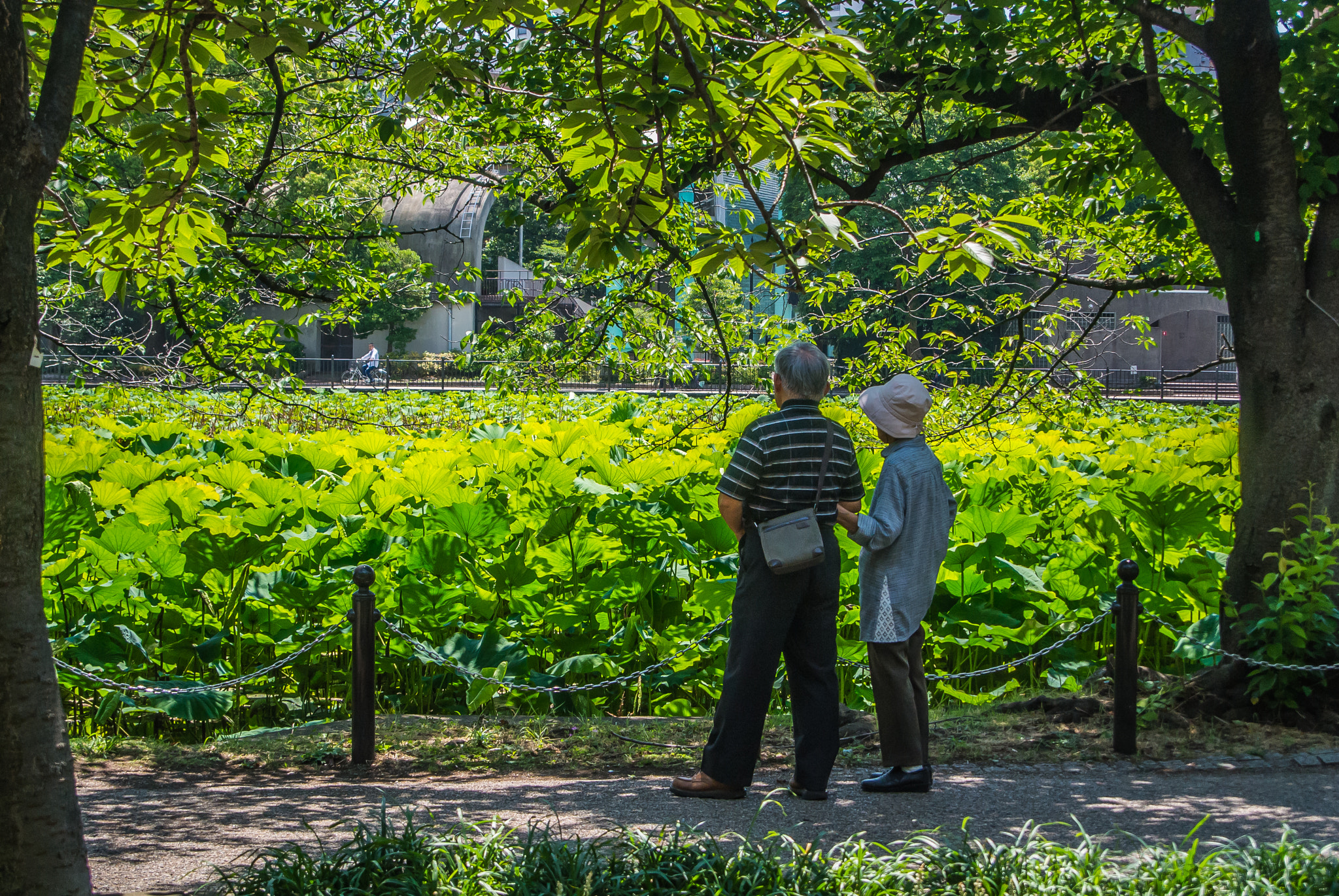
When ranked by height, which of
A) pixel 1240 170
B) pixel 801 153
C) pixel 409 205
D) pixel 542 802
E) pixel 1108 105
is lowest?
pixel 542 802

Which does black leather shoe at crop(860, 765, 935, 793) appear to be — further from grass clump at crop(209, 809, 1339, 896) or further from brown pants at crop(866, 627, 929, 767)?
grass clump at crop(209, 809, 1339, 896)

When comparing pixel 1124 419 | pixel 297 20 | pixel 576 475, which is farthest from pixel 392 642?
pixel 1124 419

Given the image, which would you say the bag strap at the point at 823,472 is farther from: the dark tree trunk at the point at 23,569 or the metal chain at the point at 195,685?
the metal chain at the point at 195,685

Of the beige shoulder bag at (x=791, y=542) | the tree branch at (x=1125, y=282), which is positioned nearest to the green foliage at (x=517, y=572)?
the tree branch at (x=1125, y=282)

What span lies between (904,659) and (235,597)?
3.77 m

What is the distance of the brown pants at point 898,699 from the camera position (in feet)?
13.7

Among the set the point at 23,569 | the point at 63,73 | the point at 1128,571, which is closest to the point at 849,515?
the point at 1128,571

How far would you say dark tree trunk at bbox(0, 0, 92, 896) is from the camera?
276 centimetres

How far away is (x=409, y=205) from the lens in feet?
163

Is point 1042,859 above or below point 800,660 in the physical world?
below

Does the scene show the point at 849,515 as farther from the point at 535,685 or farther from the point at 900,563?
the point at 535,685

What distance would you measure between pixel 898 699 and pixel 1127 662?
1532 mm

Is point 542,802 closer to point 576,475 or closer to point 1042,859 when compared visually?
point 1042,859

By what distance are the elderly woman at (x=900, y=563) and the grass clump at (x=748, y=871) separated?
32.0 inches
